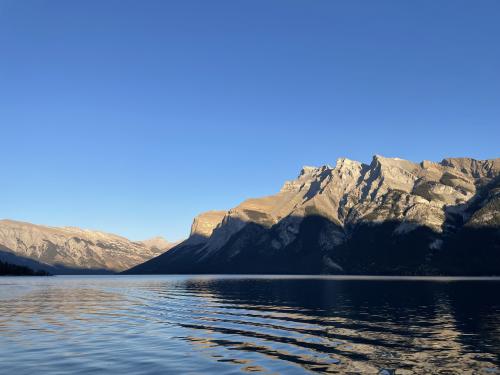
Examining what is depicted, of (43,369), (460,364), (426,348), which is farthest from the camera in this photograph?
(426,348)

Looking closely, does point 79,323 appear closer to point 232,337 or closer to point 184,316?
point 184,316

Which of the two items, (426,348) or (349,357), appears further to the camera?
(426,348)

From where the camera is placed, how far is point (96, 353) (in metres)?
47.8

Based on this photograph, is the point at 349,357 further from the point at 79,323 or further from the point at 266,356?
the point at 79,323

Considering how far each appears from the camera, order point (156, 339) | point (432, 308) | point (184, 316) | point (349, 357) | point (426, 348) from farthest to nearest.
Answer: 1. point (432, 308)
2. point (184, 316)
3. point (156, 339)
4. point (426, 348)
5. point (349, 357)

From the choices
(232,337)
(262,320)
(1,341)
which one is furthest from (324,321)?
(1,341)

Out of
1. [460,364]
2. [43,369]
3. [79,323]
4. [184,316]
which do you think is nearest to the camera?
[43,369]

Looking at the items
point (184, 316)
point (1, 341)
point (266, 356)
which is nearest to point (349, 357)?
point (266, 356)

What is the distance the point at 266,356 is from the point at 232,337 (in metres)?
13.4

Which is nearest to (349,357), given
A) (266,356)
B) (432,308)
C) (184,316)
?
(266,356)

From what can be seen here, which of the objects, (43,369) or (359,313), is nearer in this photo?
(43,369)

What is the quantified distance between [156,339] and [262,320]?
74.0 ft

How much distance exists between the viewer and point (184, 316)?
82.9m

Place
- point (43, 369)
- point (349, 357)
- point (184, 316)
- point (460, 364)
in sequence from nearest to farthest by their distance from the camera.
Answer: point (43, 369) → point (460, 364) → point (349, 357) → point (184, 316)
